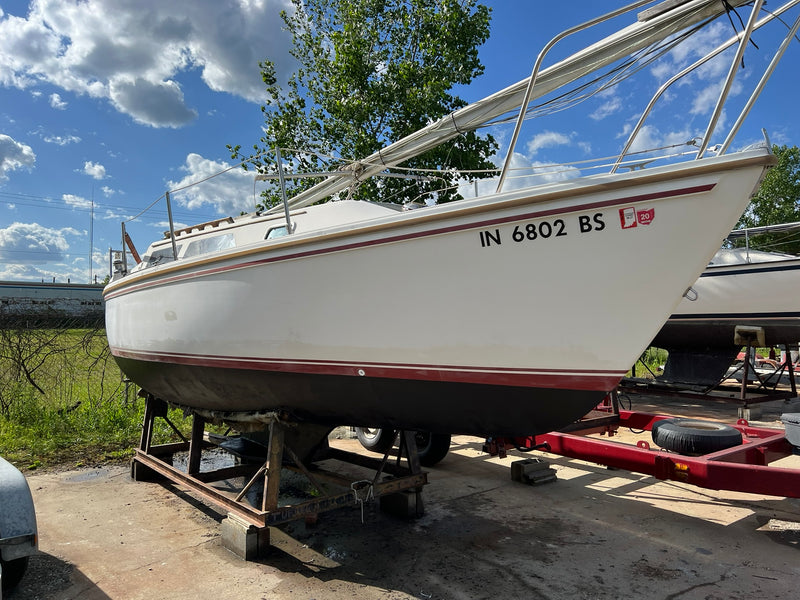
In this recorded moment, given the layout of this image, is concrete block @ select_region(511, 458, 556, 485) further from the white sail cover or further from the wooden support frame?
the white sail cover

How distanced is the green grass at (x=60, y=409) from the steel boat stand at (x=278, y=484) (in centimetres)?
142

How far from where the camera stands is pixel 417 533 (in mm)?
3914

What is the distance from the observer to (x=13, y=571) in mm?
2932

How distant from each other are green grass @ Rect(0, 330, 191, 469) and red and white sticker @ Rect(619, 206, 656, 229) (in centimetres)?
580

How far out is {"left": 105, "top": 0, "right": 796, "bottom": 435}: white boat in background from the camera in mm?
2463

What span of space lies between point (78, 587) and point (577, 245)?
10.7ft

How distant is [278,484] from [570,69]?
331 centimetres

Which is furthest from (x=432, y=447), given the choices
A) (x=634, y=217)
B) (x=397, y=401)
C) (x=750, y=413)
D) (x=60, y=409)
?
(x=60, y=409)

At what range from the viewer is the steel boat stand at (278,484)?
137 inches

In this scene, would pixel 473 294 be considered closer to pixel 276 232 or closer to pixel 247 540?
pixel 276 232

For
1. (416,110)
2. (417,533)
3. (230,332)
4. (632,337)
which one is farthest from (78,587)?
(416,110)

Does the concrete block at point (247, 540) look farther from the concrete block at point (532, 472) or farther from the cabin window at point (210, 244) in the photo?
the concrete block at point (532, 472)

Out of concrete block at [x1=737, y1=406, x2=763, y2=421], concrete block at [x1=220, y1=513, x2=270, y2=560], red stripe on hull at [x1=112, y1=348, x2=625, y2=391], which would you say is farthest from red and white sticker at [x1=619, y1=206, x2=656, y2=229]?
concrete block at [x1=737, y1=406, x2=763, y2=421]

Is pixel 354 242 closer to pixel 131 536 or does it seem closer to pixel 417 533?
pixel 417 533
